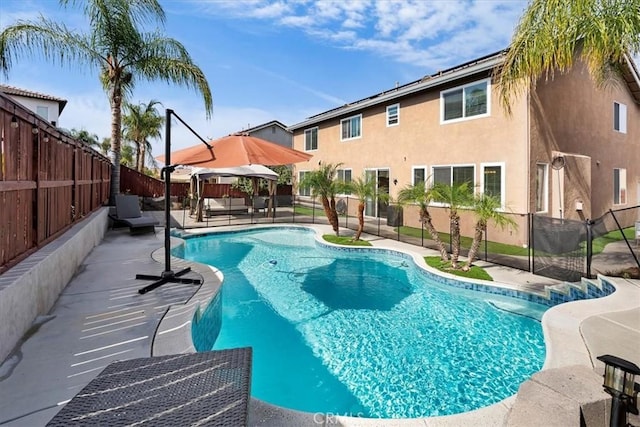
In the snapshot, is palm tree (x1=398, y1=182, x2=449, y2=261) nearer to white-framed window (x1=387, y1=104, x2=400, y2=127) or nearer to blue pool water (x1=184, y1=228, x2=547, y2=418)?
blue pool water (x1=184, y1=228, x2=547, y2=418)

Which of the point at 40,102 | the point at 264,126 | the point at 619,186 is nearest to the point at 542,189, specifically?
the point at 619,186

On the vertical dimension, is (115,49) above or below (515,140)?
above

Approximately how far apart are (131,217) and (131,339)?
10228 mm

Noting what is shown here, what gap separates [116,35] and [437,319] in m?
14.1

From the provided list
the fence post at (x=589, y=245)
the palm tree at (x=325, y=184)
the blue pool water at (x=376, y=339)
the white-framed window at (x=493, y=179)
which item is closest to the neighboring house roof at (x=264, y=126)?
the palm tree at (x=325, y=184)

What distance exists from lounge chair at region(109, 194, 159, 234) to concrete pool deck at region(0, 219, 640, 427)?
16.3 feet

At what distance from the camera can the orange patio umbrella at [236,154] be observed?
658 centimetres

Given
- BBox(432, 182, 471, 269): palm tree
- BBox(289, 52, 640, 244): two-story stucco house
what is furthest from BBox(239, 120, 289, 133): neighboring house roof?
BBox(432, 182, 471, 269): palm tree

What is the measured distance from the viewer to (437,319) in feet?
22.3

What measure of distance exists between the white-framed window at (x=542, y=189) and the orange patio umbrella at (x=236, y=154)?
8.81 metres

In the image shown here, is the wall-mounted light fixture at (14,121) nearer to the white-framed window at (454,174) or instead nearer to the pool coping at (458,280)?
the pool coping at (458,280)

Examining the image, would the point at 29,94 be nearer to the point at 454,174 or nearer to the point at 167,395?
the point at 454,174

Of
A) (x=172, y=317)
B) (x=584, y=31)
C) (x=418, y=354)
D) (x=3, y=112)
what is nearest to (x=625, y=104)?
(x=584, y=31)

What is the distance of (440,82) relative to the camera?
1356cm
